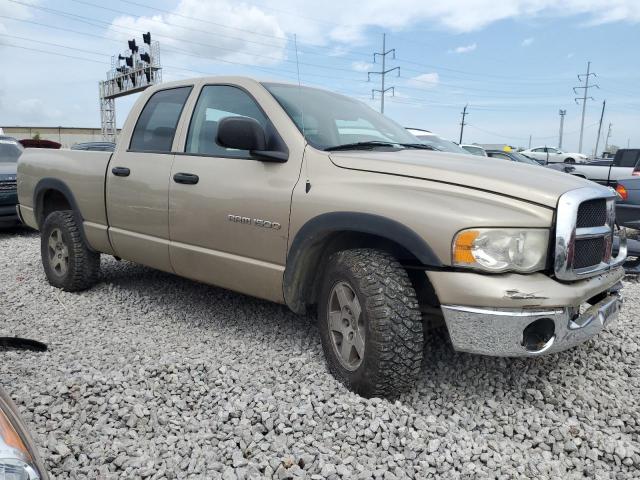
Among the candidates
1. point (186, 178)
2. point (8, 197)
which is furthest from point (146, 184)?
point (8, 197)

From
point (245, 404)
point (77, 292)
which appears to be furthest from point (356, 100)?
point (77, 292)

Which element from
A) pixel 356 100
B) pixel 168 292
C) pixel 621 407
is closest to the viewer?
pixel 621 407

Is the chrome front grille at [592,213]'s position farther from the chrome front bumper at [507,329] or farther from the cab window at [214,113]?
the cab window at [214,113]

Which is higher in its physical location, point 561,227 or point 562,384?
point 561,227

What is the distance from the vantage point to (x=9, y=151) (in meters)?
9.95

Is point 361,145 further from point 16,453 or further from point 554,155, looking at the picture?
point 554,155

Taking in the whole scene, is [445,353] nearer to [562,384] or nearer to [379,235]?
[562,384]

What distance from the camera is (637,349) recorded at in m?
3.78

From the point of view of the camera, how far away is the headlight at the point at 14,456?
1322mm

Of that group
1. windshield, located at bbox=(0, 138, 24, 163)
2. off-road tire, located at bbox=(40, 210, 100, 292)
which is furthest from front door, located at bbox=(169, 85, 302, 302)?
windshield, located at bbox=(0, 138, 24, 163)

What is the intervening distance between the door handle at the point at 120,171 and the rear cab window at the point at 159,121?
0.18 m

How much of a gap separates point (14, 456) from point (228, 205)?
2.33m

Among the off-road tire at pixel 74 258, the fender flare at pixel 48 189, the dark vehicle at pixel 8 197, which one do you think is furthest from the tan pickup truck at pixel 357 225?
the dark vehicle at pixel 8 197

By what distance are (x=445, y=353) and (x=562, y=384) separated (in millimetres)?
708
